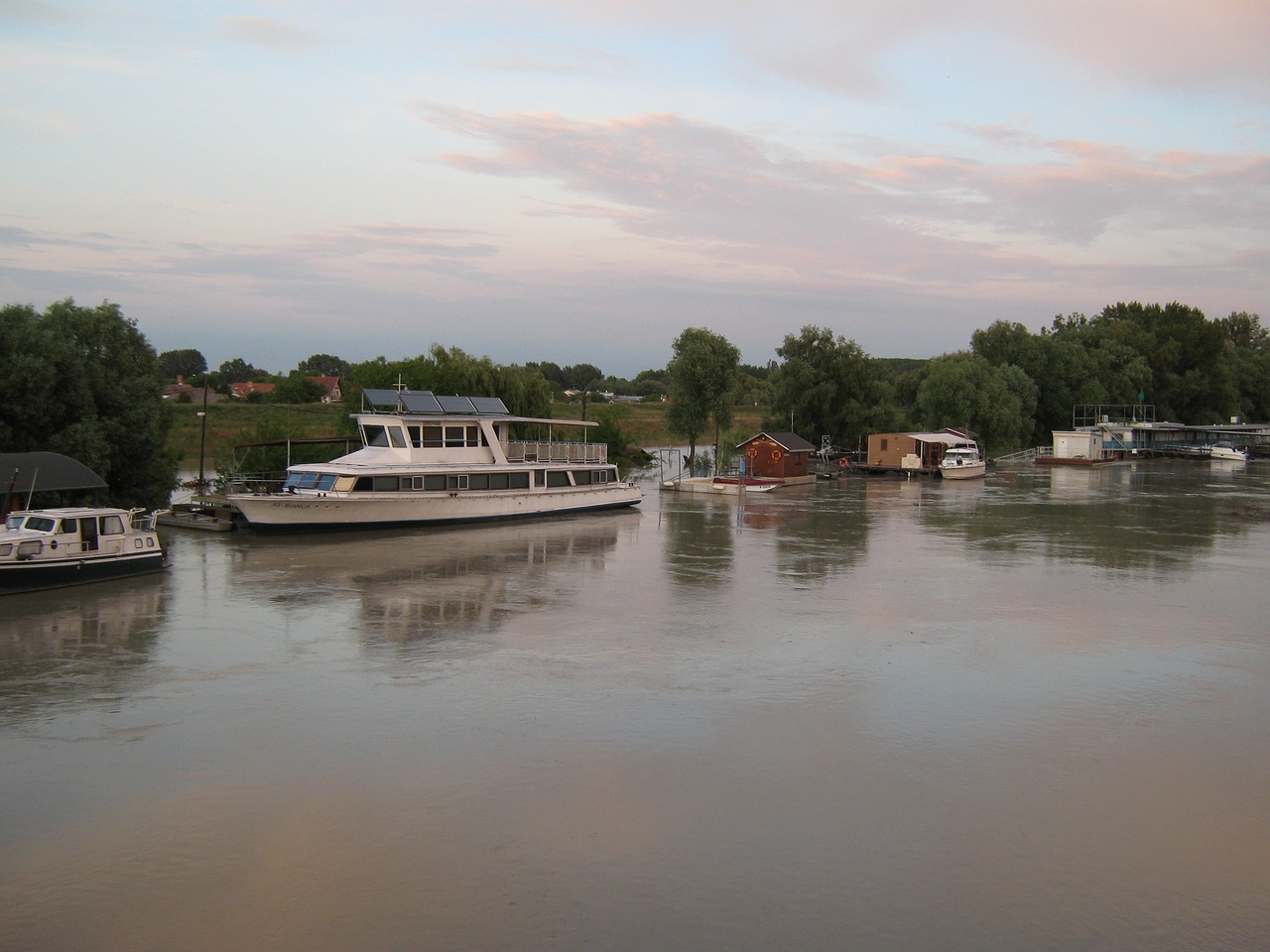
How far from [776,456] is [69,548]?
36.8 m

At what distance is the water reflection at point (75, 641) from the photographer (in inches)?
563

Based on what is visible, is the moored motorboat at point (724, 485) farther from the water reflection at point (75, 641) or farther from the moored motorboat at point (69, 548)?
the water reflection at point (75, 641)

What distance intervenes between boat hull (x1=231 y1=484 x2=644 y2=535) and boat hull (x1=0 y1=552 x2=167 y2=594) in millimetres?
6604

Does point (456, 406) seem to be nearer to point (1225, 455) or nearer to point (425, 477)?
point (425, 477)

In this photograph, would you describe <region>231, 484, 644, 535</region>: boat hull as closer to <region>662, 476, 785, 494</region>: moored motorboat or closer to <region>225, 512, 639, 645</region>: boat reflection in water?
<region>225, 512, 639, 645</region>: boat reflection in water

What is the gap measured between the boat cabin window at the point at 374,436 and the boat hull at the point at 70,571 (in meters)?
10.3

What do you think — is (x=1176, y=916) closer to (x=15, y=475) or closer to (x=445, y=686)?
(x=445, y=686)

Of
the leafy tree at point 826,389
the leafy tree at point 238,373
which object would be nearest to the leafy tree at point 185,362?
the leafy tree at point 238,373

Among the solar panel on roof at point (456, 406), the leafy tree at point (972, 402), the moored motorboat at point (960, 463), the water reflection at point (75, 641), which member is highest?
the leafy tree at point (972, 402)


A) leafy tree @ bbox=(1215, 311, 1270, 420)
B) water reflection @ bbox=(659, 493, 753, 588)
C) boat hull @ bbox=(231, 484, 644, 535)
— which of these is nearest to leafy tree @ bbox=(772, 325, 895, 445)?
water reflection @ bbox=(659, 493, 753, 588)

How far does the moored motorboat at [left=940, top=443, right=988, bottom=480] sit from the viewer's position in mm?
58969

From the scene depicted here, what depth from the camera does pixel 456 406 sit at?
115 ft

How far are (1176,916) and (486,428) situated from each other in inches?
1142

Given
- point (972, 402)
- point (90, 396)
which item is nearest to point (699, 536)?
point (90, 396)
